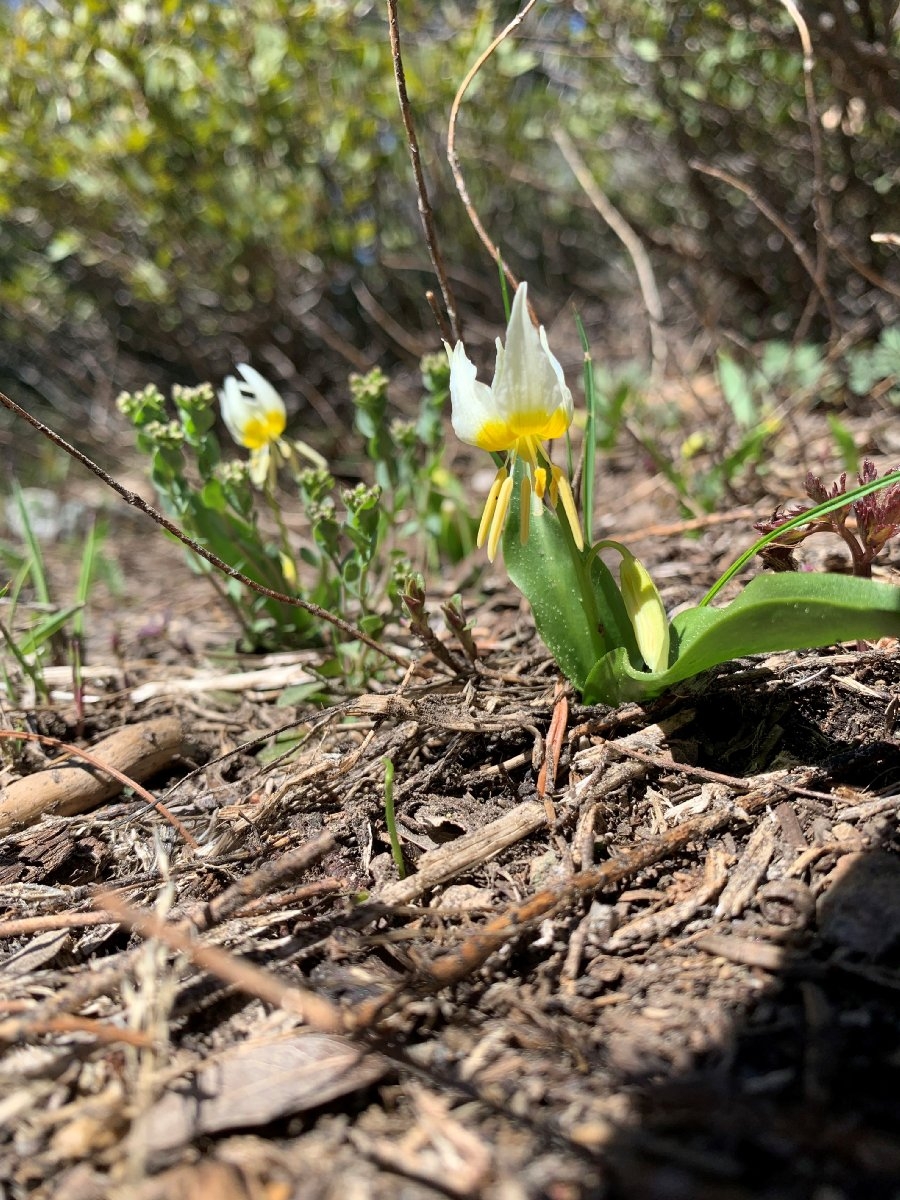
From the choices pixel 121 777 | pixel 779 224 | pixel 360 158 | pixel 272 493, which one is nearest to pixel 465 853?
pixel 121 777

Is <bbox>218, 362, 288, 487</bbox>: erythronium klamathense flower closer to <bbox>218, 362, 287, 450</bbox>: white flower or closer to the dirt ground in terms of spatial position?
<bbox>218, 362, 287, 450</bbox>: white flower

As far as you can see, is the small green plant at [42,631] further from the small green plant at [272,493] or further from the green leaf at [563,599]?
the green leaf at [563,599]

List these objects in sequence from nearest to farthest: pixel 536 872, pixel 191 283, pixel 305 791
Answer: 1. pixel 536 872
2. pixel 305 791
3. pixel 191 283

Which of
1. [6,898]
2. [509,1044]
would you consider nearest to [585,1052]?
[509,1044]

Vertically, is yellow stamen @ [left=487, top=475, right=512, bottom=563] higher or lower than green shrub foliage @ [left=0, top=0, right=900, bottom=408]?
lower

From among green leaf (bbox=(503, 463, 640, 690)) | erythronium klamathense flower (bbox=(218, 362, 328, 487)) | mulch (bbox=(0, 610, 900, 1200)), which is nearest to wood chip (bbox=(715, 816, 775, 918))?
mulch (bbox=(0, 610, 900, 1200))

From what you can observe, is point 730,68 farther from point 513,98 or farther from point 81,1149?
point 81,1149
